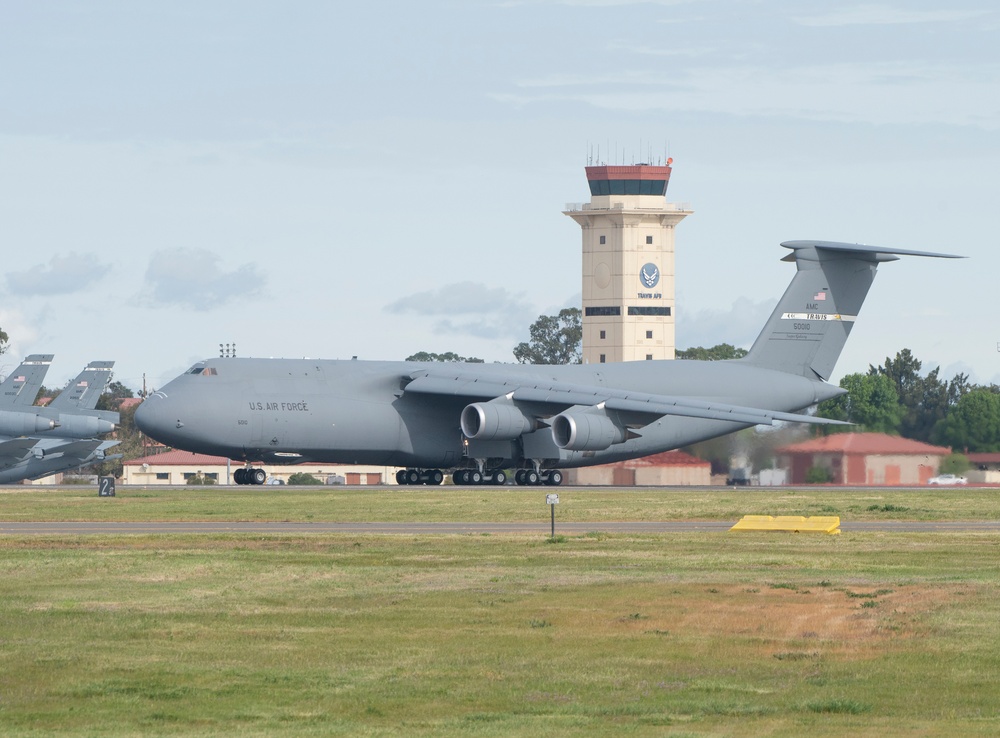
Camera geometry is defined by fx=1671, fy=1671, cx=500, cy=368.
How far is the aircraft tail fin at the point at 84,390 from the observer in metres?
66.0

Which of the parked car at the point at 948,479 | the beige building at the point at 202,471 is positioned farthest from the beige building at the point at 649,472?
the beige building at the point at 202,471

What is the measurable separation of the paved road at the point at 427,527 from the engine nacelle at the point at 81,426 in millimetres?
28576

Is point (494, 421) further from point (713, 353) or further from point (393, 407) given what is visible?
point (713, 353)

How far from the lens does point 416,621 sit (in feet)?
63.4

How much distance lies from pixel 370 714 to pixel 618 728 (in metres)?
2.11

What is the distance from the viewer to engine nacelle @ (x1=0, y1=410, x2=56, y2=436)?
59469 millimetres

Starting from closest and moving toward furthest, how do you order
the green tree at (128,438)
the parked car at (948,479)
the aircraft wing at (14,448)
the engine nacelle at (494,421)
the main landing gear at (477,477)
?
the engine nacelle at (494,421) → the parked car at (948,479) → the main landing gear at (477,477) → the aircraft wing at (14,448) → the green tree at (128,438)

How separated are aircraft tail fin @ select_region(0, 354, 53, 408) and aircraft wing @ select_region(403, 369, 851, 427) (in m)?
17.5

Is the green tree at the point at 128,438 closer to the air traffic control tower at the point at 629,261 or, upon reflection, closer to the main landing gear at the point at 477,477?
the air traffic control tower at the point at 629,261

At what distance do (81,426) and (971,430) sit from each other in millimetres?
32712

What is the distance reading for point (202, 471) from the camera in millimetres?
97312

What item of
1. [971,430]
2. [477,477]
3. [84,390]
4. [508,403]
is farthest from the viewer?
[84,390]

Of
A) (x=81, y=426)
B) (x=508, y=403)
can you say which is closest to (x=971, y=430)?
(x=508, y=403)

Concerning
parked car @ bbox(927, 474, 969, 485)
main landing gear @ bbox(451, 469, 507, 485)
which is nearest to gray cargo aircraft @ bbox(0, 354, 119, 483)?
main landing gear @ bbox(451, 469, 507, 485)
